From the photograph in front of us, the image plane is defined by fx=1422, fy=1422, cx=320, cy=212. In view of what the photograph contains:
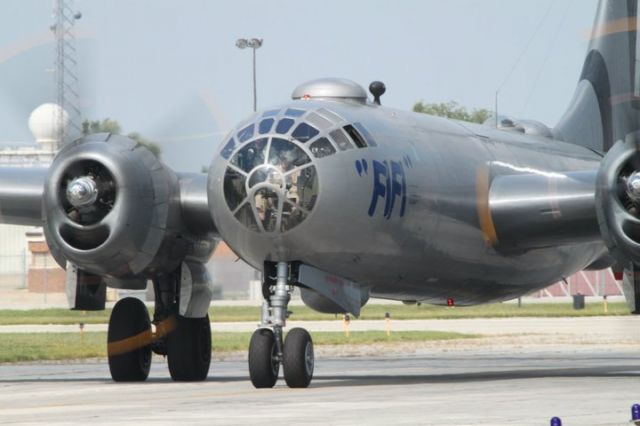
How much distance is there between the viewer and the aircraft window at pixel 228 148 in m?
20.7

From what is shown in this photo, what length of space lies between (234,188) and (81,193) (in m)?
3.01

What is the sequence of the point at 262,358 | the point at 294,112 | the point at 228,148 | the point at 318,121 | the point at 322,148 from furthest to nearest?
1. the point at 294,112
2. the point at 318,121
3. the point at 228,148
4. the point at 322,148
5. the point at 262,358

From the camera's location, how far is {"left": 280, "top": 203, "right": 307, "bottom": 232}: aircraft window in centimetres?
2019

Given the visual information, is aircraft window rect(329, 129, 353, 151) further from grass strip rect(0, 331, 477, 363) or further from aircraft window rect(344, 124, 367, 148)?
grass strip rect(0, 331, 477, 363)

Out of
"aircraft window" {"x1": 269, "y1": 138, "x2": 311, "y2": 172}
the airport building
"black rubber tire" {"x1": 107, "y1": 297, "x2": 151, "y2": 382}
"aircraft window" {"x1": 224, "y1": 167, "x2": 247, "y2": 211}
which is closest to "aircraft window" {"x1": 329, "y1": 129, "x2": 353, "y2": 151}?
"aircraft window" {"x1": 269, "y1": 138, "x2": 311, "y2": 172}

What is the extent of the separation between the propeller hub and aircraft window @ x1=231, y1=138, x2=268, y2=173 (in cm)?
292

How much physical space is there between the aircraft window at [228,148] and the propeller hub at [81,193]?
2603 mm

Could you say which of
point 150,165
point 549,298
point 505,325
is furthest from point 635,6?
point 549,298

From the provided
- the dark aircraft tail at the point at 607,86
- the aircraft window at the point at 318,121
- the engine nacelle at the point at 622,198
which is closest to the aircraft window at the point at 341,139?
the aircraft window at the point at 318,121

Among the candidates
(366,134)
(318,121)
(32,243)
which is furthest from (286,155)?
(32,243)

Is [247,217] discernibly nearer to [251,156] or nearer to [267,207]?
[267,207]

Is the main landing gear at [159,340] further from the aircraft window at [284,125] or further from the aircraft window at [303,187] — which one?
the aircraft window at [303,187]

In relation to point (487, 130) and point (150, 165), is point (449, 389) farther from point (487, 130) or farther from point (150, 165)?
point (487, 130)

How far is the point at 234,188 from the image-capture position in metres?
20.4
